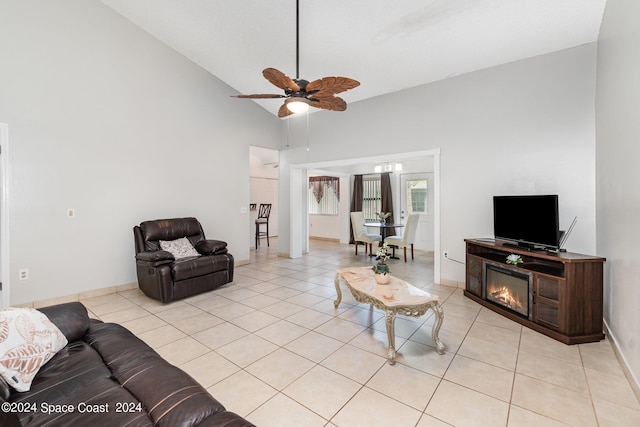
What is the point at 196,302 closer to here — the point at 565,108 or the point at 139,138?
the point at 139,138

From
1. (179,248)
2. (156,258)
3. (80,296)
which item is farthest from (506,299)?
(80,296)

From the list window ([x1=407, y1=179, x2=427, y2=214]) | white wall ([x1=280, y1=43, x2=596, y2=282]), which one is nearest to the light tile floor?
white wall ([x1=280, y1=43, x2=596, y2=282])

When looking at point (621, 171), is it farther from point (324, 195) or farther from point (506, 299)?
point (324, 195)

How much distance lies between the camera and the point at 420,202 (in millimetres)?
7457

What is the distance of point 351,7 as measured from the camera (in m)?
3.07

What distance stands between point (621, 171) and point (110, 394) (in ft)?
12.1

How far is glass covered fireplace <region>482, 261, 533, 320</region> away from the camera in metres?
3.00

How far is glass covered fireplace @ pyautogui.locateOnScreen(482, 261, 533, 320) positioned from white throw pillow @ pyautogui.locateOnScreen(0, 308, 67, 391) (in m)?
3.87

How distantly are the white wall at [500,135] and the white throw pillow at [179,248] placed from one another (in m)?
3.40

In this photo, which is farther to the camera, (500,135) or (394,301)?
(500,135)

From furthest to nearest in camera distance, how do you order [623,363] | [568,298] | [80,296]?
[80,296]
[568,298]
[623,363]

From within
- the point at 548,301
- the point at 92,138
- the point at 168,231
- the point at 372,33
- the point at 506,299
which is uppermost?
the point at 372,33

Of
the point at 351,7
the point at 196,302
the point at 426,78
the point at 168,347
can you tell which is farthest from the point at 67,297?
the point at 426,78

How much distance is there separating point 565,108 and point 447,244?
7.24 feet
